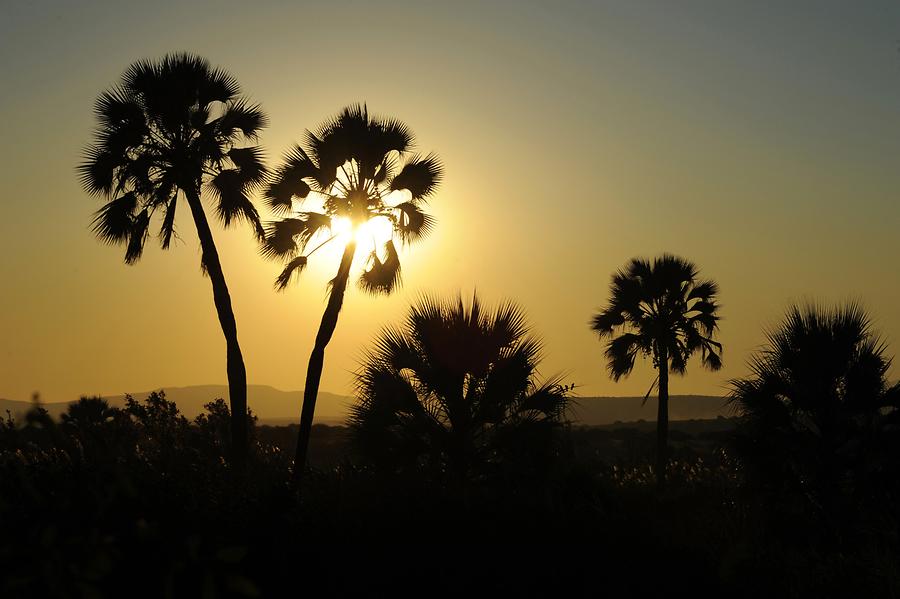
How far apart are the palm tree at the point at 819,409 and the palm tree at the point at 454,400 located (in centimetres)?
431

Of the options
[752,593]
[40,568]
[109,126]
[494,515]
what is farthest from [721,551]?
[109,126]

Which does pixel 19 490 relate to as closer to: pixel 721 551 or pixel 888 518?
pixel 721 551

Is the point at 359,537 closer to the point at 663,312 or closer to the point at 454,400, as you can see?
the point at 454,400

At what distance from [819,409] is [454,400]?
7.62 metres

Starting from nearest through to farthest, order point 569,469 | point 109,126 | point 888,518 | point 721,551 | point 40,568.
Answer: point 40,568, point 721,551, point 888,518, point 569,469, point 109,126

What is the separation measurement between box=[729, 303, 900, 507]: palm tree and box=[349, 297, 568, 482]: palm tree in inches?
170

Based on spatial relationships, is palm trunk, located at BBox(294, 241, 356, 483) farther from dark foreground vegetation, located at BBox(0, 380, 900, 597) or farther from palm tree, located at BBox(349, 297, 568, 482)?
dark foreground vegetation, located at BBox(0, 380, 900, 597)

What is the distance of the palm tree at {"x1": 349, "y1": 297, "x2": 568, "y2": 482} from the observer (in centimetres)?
1909

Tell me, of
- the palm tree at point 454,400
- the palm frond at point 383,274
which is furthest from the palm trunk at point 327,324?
the palm tree at point 454,400

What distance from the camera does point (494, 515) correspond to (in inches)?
468

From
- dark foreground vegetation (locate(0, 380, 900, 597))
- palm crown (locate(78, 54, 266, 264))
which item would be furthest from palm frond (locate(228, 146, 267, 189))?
dark foreground vegetation (locate(0, 380, 900, 597))

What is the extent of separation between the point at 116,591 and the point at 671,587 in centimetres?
660

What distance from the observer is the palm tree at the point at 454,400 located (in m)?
19.1

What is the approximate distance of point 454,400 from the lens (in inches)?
780
